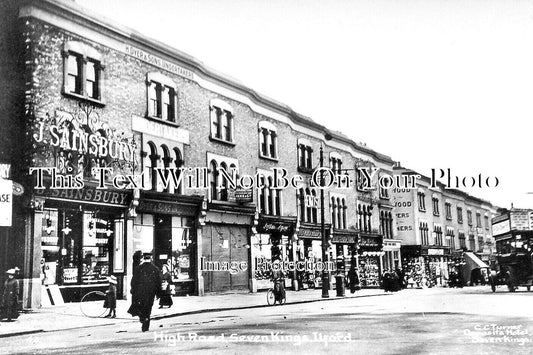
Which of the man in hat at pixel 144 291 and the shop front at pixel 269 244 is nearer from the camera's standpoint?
the man in hat at pixel 144 291

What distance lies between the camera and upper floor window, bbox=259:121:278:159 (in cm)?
2008

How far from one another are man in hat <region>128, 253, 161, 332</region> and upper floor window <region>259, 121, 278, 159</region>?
392 inches

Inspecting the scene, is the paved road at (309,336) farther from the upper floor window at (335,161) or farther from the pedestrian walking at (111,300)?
the upper floor window at (335,161)

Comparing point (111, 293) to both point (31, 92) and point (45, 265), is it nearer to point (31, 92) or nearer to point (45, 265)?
point (45, 265)

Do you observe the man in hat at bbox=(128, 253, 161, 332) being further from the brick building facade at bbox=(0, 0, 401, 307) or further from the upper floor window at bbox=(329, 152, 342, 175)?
the upper floor window at bbox=(329, 152, 342, 175)

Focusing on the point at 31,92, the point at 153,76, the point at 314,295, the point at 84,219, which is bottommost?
the point at 314,295

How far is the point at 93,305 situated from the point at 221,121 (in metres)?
9.34

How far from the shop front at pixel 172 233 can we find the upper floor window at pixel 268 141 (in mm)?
2986

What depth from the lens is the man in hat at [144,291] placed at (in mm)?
10289

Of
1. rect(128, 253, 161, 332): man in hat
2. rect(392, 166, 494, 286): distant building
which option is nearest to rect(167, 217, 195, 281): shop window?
rect(128, 253, 161, 332): man in hat

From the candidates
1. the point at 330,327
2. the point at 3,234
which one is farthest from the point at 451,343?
the point at 3,234

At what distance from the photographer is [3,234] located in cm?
1425

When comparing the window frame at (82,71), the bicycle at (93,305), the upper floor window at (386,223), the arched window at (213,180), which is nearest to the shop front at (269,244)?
the arched window at (213,180)

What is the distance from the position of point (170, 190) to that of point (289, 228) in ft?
18.1
